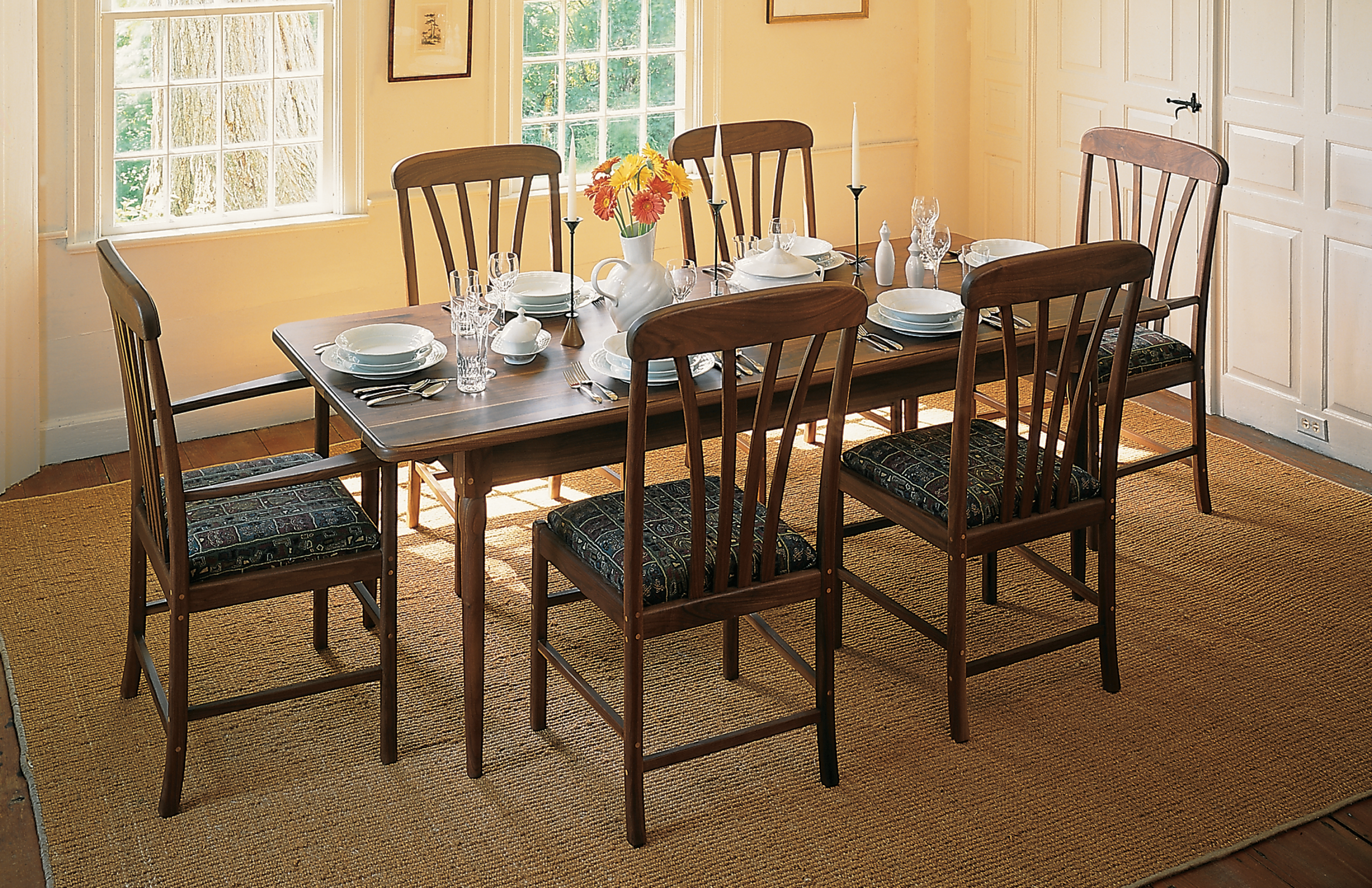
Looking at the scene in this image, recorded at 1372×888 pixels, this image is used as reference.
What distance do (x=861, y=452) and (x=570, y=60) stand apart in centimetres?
252

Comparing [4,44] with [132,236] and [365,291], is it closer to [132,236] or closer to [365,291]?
[132,236]

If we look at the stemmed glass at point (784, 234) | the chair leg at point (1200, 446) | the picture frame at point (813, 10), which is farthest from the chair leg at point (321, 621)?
the picture frame at point (813, 10)

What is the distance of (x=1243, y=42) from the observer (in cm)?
445

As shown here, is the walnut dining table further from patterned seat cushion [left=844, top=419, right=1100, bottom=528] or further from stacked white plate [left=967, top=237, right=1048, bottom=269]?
stacked white plate [left=967, top=237, right=1048, bottom=269]

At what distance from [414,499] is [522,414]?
1311 mm

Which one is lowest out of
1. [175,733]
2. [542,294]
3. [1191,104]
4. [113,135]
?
[175,733]

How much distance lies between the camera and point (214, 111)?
443 centimetres

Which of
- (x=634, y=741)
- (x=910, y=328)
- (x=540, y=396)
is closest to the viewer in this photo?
(x=634, y=741)

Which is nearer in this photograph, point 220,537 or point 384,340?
point 220,537

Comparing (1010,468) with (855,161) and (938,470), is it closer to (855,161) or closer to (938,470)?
(938,470)

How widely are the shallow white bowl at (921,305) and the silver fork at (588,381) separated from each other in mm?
745

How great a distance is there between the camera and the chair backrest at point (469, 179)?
3.66 metres

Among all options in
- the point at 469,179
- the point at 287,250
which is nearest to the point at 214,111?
the point at 287,250

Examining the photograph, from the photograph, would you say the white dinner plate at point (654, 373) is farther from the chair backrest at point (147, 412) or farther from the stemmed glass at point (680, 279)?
the chair backrest at point (147, 412)
